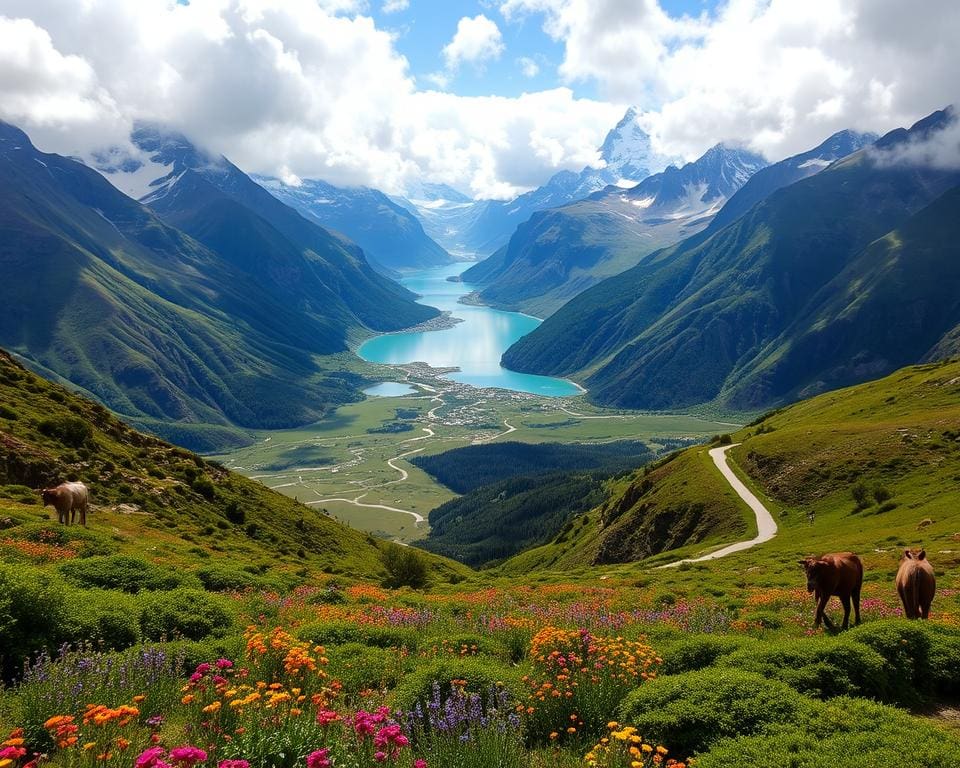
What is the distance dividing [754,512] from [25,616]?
7701 cm

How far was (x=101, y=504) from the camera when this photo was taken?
47.8 meters

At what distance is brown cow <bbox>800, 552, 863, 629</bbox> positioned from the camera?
19688 millimetres

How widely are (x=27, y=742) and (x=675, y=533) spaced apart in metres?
81.9

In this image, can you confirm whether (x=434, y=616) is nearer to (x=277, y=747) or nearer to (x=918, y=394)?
(x=277, y=747)

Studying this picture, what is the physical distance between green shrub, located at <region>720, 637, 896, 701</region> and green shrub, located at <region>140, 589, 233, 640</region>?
46.5 ft

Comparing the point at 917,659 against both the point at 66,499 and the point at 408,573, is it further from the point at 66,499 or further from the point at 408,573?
the point at 408,573

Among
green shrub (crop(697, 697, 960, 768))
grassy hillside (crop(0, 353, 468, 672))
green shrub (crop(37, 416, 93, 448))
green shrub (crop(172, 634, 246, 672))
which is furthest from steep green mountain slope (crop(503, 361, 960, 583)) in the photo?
green shrub (crop(37, 416, 93, 448))

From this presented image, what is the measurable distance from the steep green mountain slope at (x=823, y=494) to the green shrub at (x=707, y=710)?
31.1 m

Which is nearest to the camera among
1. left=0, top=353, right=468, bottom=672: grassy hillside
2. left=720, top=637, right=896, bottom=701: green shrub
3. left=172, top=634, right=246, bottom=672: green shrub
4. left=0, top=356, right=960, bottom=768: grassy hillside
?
left=0, top=356, right=960, bottom=768: grassy hillside

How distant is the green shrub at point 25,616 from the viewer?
13039mm

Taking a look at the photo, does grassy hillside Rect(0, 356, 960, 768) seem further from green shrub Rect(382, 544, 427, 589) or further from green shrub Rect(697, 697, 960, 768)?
green shrub Rect(382, 544, 427, 589)

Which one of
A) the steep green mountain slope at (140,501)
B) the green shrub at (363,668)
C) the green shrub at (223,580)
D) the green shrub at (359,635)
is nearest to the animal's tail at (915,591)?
the green shrub at (359,635)

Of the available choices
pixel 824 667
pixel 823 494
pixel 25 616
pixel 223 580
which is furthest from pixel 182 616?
pixel 823 494

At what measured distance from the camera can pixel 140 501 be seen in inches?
2084
